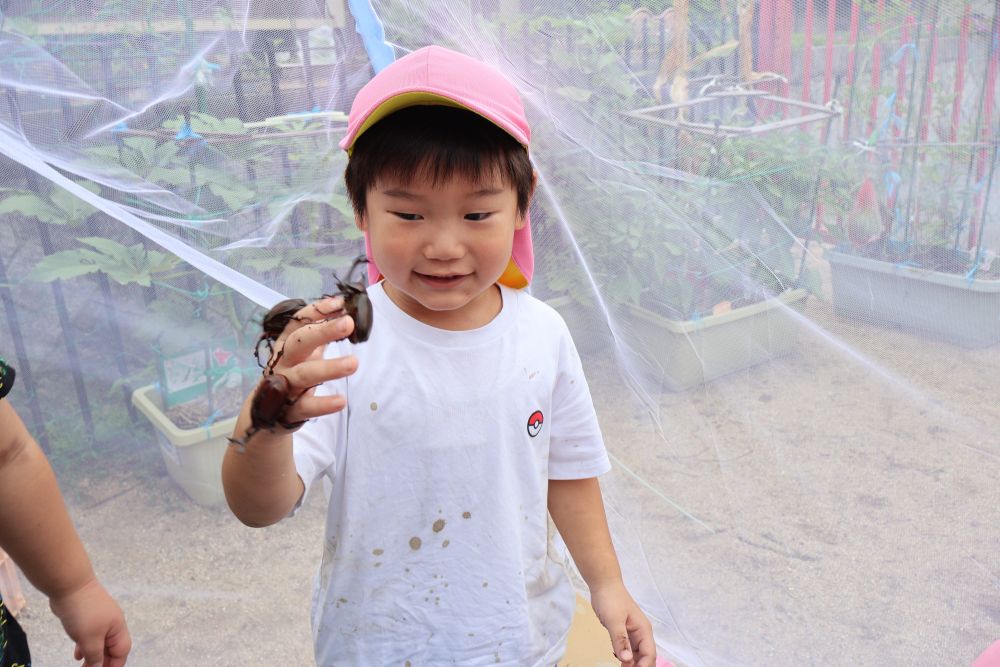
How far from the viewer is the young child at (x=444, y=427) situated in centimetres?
99

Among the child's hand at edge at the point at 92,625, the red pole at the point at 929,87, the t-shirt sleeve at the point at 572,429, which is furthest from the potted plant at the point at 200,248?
the red pole at the point at 929,87

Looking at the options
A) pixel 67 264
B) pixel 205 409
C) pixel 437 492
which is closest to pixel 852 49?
pixel 437 492

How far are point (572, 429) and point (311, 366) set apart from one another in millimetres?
507

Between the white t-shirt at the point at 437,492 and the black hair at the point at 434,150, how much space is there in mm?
183

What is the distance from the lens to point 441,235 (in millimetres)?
977

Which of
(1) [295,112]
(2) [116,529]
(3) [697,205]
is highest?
(1) [295,112]

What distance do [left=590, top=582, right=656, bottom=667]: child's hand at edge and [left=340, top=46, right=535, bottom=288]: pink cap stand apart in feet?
2.09

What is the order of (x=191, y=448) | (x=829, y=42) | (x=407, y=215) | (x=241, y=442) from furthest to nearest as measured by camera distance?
(x=191, y=448)
(x=829, y=42)
(x=407, y=215)
(x=241, y=442)

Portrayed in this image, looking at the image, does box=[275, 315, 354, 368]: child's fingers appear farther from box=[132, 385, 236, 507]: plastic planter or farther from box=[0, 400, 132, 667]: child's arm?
box=[132, 385, 236, 507]: plastic planter

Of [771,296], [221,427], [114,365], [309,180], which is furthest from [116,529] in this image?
[771,296]

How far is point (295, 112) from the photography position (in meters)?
1.93

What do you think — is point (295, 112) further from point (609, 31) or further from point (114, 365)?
point (114, 365)

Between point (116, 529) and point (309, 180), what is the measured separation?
135cm

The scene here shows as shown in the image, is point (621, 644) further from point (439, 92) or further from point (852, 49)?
point (852, 49)
